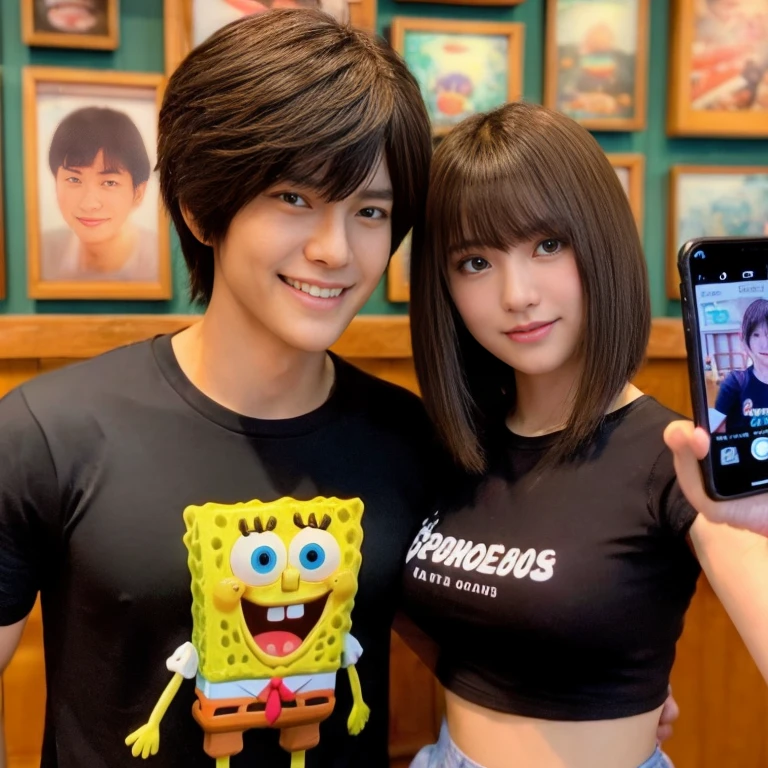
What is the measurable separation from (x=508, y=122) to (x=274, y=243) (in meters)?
0.35

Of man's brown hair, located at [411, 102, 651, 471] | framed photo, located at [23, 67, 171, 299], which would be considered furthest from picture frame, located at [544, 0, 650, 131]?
framed photo, located at [23, 67, 171, 299]

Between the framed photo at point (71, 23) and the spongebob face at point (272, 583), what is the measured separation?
3.01 ft

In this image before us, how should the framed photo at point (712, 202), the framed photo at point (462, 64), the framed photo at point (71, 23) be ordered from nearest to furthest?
the framed photo at point (71, 23)
the framed photo at point (462, 64)
the framed photo at point (712, 202)

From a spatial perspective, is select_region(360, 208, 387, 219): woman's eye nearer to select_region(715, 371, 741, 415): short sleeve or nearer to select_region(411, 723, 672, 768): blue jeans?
select_region(715, 371, 741, 415): short sleeve

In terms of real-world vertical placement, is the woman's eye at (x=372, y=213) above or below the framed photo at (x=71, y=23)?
below

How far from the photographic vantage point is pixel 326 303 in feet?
2.96

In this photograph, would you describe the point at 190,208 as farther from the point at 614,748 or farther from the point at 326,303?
the point at 614,748

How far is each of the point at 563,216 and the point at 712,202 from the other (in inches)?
32.5

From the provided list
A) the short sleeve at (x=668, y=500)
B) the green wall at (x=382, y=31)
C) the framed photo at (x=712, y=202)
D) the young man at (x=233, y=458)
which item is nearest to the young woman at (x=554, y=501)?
the short sleeve at (x=668, y=500)

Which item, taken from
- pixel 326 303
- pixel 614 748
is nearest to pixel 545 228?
pixel 326 303

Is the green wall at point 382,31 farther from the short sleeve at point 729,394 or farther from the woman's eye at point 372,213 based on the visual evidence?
the short sleeve at point 729,394

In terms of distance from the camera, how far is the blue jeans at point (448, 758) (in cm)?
94

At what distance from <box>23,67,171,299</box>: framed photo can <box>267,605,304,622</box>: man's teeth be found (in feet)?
2.32

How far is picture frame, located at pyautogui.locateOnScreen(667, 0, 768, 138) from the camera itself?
1497mm
